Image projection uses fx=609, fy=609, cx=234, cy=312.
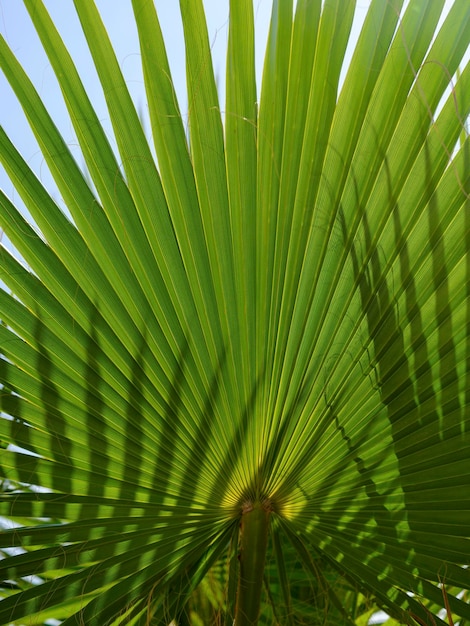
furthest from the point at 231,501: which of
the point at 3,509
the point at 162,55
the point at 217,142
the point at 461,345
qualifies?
the point at 162,55

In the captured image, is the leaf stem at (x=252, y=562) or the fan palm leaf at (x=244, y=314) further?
the leaf stem at (x=252, y=562)

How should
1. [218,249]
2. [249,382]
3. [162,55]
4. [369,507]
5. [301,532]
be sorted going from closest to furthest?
[162,55] → [218,249] → [249,382] → [369,507] → [301,532]

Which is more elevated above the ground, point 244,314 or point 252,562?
point 244,314

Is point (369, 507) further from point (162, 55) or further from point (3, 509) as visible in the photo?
point (162, 55)

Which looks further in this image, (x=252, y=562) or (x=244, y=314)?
(x=252, y=562)

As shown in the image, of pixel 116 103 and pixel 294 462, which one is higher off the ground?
pixel 116 103

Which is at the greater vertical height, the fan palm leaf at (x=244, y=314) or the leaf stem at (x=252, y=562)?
the fan palm leaf at (x=244, y=314)

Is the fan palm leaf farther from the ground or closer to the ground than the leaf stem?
farther from the ground

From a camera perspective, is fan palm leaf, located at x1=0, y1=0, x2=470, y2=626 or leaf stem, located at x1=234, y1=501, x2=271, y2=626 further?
leaf stem, located at x1=234, y1=501, x2=271, y2=626
